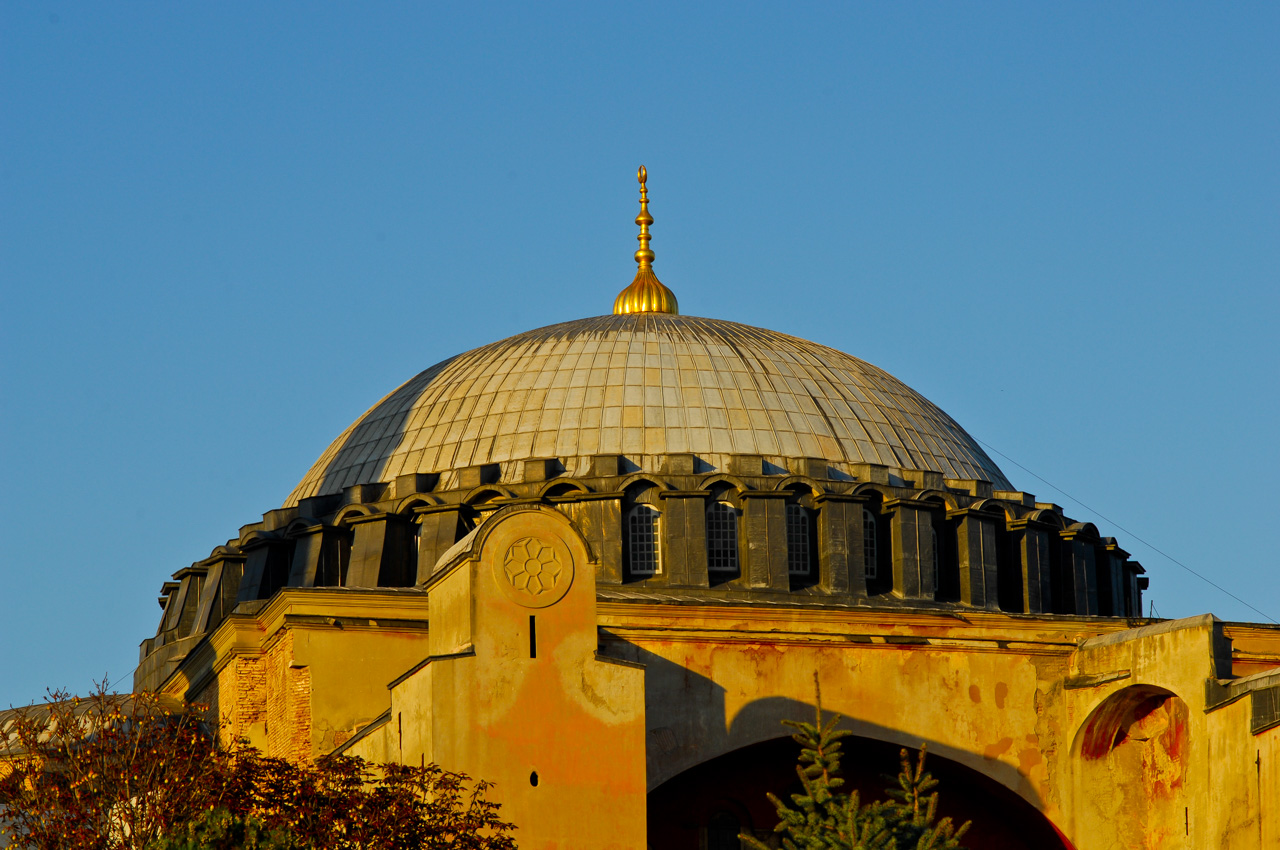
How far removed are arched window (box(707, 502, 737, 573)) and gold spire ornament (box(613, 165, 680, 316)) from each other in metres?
9.33

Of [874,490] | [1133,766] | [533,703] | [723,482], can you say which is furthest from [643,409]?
[533,703]

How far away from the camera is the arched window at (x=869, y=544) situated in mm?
33844

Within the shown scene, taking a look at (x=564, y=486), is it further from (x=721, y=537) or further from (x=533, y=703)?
(x=533, y=703)

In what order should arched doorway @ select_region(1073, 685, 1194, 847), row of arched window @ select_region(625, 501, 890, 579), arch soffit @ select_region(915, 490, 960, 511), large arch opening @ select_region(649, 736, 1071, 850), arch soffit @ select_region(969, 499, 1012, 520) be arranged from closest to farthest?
arched doorway @ select_region(1073, 685, 1194, 847) < large arch opening @ select_region(649, 736, 1071, 850) < row of arched window @ select_region(625, 501, 890, 579) < arch soffit @ select_region(915, 490, 960, 511) < arch soffit @ select_region(969, 499, 1012, 520)

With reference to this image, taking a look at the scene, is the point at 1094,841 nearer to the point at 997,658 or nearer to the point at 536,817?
the point at 997,658

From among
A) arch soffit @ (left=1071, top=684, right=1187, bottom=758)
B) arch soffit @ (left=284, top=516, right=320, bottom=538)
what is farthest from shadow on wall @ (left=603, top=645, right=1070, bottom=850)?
arch soffit @ (left=284, top=516, right=320, bottom=538)

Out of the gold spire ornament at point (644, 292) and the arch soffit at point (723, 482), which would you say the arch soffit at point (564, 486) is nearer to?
the arch soffit at point (723, 482)

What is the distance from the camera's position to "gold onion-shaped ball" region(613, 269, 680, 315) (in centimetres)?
4247

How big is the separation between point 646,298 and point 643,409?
21.2 feet

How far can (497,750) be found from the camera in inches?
1017

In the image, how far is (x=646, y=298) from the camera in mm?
42531

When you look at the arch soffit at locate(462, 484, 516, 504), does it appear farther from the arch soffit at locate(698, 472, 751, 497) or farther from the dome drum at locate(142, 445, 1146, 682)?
the arch soffit at locate(698, 472, 751, 497)

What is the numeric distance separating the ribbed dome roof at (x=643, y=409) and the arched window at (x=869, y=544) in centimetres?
191

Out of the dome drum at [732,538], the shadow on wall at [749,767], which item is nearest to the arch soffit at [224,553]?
the dome drum at [732,538]
